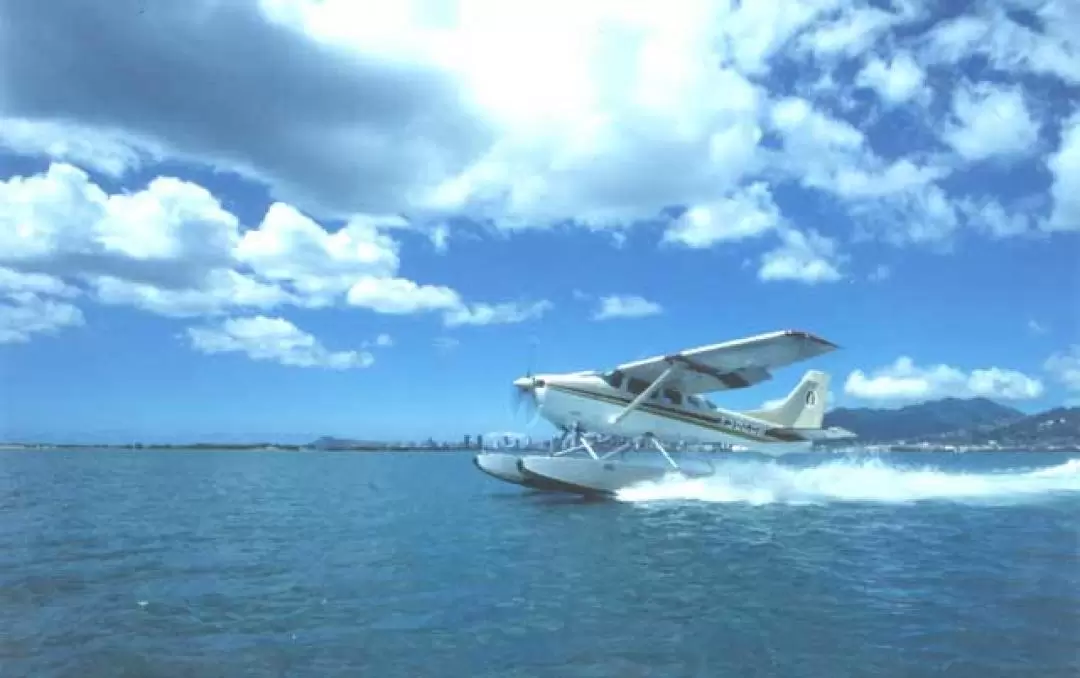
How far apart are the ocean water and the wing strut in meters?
4.25

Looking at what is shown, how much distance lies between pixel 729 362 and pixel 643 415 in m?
3.22

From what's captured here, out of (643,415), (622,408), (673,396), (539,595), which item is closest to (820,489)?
(673,396)

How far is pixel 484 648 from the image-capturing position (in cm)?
731

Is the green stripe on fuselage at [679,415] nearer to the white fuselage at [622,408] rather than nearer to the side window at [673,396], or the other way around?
the white fuselage at [622,408]

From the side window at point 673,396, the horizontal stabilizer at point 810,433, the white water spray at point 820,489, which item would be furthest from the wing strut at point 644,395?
the horizontal stabilizer at point 810,433

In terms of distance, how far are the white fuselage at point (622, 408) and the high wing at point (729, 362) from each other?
563mm

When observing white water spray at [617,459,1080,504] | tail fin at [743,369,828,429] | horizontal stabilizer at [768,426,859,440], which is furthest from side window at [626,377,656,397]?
horizontal stabilizer at [768,426,859,440]

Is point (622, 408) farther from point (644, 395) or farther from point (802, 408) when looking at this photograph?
point (802, 408)

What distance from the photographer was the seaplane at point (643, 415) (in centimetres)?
2139

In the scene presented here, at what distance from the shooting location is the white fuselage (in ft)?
74.6

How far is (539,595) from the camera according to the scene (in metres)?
9.50

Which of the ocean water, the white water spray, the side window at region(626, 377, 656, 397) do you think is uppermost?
the side window at region(626, 377, 656, 397)

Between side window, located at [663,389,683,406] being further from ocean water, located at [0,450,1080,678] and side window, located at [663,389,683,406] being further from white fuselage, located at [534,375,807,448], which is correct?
ocean water, located at [0,450,1080,678]

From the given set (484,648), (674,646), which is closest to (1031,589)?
(674,646)
